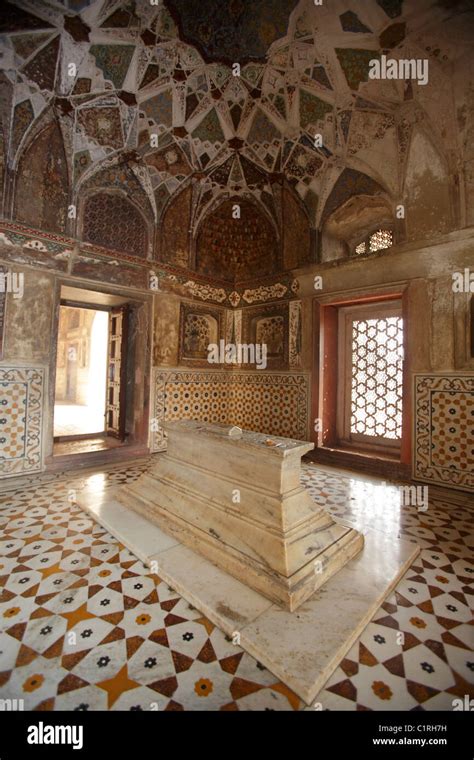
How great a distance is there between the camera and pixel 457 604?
Answer: 6.93 feet

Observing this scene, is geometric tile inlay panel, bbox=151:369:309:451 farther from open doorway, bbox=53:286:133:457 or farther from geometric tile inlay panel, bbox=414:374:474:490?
geometric tile inlay panel, bbox=414:374:474:490

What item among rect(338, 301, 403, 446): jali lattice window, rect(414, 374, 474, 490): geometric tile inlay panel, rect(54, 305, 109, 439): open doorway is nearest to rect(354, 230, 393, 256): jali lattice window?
rect(338, 301, 403, 446): jali lattice window

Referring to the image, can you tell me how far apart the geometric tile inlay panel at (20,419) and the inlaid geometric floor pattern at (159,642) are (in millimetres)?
1535

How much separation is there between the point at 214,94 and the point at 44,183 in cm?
283

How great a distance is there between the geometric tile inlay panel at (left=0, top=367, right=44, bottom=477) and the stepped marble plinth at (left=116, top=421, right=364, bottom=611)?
2218mm

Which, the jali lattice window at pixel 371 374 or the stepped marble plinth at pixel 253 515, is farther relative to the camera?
the jali lattice window at pixel 371 374

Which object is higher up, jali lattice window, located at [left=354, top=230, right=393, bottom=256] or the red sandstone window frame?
jali lattice window, located at [left=354, top=230, right=393, bottom=256]

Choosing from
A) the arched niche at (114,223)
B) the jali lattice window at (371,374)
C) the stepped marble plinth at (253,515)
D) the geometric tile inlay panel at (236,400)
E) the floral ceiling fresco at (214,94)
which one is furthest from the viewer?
the geometric tile inlay panel at (236,400)

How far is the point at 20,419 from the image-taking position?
4.30 metres

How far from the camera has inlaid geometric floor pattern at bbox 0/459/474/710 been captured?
1.45m

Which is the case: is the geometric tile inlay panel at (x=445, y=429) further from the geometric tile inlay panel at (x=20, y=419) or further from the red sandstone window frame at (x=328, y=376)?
the geometric tile inlay panel at (x=20, y=419)

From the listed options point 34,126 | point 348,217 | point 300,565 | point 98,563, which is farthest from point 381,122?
point 98,563

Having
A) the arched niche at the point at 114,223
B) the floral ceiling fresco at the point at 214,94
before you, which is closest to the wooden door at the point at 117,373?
the arched niche at the point at 114,223

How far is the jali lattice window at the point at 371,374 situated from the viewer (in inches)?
219
